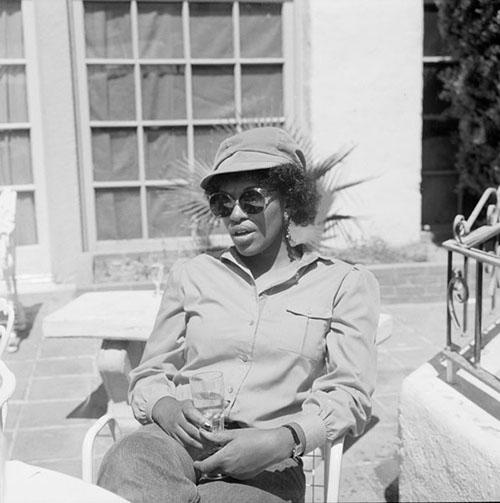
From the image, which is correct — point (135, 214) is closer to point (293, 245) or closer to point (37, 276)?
point (37, 276)

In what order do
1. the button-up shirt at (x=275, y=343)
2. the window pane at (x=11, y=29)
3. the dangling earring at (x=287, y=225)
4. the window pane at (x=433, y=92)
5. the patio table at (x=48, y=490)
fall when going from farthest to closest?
the window pane at (x=433, y=92) < the window pane at (x=11, y=29) < the dangling earring at (x=287, y=225) < the button-up shirt at (x=275, y=343) < the patio table at (x=48, y=490)

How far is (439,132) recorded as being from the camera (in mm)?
7836

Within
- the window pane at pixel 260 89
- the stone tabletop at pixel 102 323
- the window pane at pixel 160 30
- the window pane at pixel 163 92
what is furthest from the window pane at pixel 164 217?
the stone tabletop at pixel 102 323

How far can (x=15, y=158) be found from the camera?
6.80m

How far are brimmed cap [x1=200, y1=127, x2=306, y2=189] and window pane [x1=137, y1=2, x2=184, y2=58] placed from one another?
4662 millimetres

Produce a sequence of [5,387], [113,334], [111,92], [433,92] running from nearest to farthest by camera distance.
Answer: [5,387] < [113,334] < [111,92] < [433,92]

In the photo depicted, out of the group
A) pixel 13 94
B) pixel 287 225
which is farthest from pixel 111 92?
pixel 287 225

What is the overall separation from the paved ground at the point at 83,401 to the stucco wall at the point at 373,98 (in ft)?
4.18

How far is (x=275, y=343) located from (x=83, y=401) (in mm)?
2376

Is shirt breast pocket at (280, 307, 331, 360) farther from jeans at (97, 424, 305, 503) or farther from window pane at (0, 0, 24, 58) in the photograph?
window pane at (0, 0, 24, 58)

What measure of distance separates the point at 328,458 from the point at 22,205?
5300mm

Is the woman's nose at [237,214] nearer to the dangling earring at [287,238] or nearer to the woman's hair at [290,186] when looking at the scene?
the woman's hair at [290,186]

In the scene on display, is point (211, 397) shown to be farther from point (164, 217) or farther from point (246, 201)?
point (164, 217)

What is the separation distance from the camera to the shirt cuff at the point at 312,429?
209 cm
